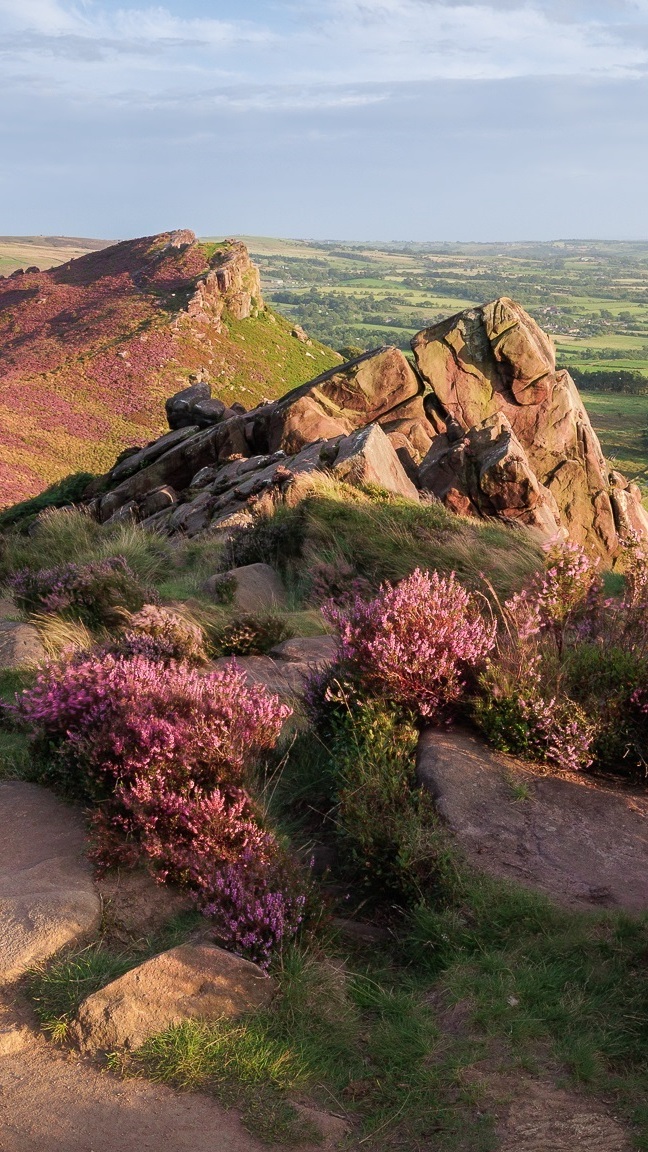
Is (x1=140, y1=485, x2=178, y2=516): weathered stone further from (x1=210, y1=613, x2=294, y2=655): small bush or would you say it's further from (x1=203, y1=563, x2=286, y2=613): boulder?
(x1=210, y1=613, x2=294, y2=655): small bush

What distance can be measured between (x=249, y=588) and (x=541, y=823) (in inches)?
274

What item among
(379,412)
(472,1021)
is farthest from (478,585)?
(379,412)

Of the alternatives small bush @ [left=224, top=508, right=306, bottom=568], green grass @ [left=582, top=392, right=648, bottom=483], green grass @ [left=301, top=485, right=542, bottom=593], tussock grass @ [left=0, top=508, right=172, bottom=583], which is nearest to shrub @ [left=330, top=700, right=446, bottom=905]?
green grass @ [left=301, top=485, right=542, bottom=593]

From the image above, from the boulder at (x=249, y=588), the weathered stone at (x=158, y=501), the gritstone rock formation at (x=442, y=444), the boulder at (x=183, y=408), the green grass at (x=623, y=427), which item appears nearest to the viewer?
the boulder at (x=249, y=588)

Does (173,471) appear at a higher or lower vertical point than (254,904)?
lower

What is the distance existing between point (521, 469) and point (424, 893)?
47.9 feet

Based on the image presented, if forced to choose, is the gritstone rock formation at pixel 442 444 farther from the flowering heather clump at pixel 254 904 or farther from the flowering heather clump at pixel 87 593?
the flowering heather clump at pixel 254 904

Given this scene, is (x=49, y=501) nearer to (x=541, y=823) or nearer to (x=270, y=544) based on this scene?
(x=270, y=544)

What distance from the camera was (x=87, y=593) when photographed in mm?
9797

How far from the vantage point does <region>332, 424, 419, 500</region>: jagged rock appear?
16.9 metres

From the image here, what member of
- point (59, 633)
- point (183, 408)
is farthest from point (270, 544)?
point (183, 408)

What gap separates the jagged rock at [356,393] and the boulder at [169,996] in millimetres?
20756

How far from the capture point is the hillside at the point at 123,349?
172 feet

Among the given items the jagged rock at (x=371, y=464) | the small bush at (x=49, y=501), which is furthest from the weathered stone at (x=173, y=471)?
the jagged rock at (x=371, y=464)
